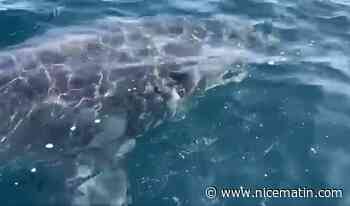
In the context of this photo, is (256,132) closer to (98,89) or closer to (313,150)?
(313,150)

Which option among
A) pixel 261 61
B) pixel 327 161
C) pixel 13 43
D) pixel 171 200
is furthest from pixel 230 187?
pixel 13 43
